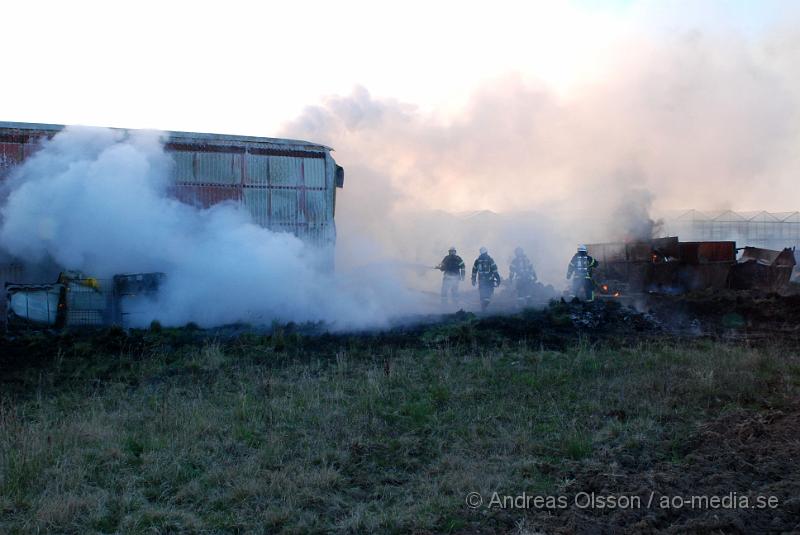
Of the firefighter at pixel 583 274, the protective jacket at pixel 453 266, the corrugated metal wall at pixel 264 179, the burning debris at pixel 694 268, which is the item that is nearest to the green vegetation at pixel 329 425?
the firefighter at pixel 583 274

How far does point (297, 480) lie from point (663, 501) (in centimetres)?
302

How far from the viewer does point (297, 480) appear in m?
5.82

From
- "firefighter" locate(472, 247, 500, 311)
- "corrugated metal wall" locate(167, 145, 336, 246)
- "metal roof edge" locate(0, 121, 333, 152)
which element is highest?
"metal roof edge" locate(0, 121, 333, 152)

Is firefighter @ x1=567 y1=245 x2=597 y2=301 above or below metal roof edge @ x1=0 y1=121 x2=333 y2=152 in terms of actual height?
below

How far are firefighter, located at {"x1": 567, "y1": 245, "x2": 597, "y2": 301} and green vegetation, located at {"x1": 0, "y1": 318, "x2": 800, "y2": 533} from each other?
6.25 metres

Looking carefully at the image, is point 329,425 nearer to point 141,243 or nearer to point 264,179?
point 141,243

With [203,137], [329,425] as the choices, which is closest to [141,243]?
[203,137]

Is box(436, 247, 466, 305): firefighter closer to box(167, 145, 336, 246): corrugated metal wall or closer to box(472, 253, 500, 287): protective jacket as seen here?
box(472, 253, 500, 287): protective jacket

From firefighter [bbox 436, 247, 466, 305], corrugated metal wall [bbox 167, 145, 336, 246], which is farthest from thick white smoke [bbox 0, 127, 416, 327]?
firefighter [bbox 436, 247, 466, 305]

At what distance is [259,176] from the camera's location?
62.6 feet

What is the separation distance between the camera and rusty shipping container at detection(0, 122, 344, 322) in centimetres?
1766

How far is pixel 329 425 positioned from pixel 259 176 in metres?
12.9

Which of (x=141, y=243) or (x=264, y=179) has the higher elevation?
(x=264, y=179)

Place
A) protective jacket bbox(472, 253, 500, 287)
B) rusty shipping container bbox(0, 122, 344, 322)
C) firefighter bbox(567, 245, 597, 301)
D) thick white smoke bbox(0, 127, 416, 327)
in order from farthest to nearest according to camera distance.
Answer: protective jacket bbox(472, 253, 500, 287) → firefighter bbox(567, 245, 597, 301) → rusty shipping container bbox(0, 122, 344, 322) → thick white smoke bbox(0, 127, 416, 327)
